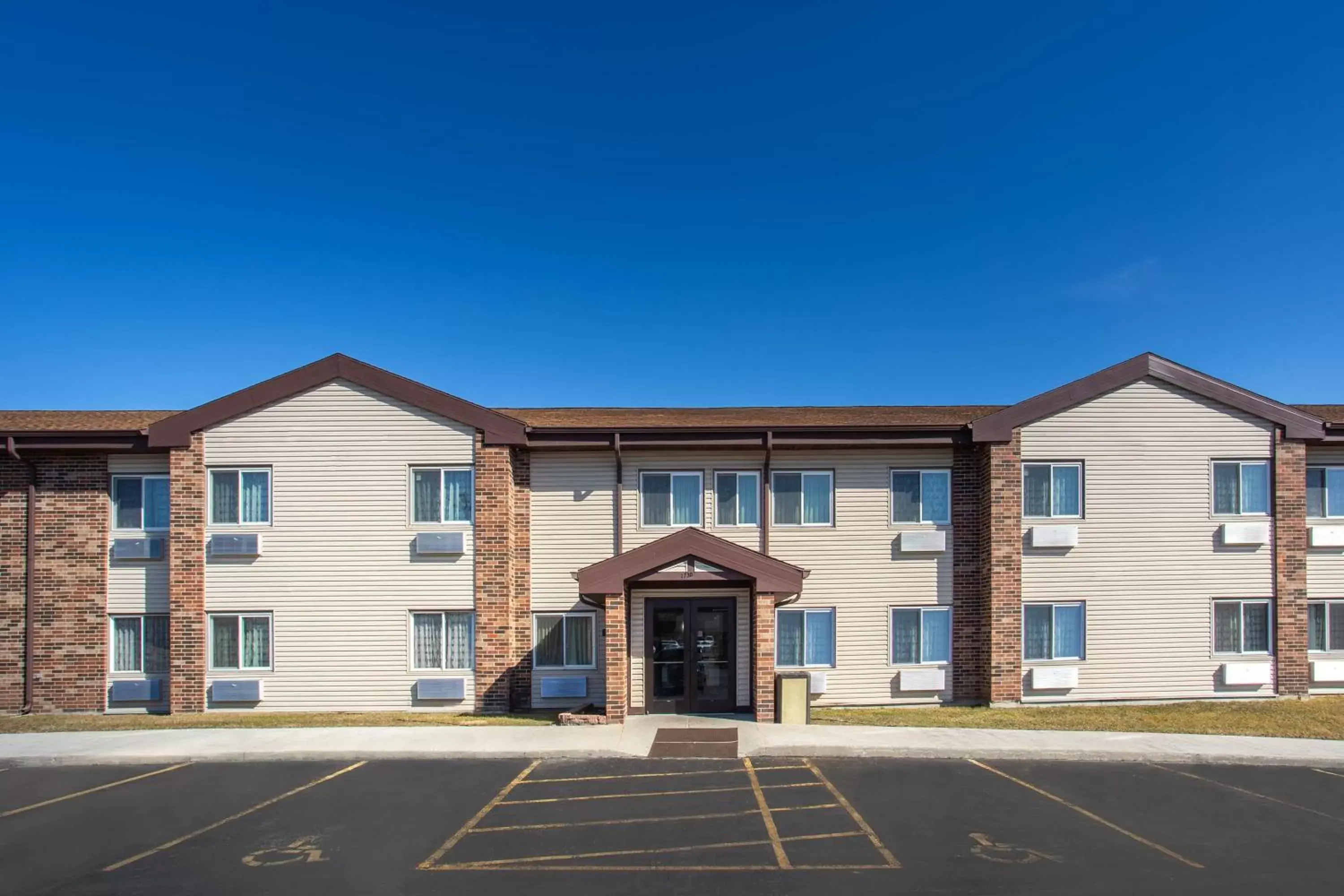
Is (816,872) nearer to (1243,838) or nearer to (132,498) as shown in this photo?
(1243,838)

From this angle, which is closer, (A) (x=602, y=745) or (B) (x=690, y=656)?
(A) (x=602, y=745)

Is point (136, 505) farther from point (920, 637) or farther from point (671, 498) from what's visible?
point (920, 637)

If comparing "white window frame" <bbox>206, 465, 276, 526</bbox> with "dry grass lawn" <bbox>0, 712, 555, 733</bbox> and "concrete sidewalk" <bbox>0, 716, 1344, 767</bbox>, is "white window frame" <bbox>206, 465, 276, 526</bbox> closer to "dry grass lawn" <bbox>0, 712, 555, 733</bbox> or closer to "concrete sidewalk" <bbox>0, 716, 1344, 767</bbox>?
"dry grass lawn" <bbox>0, 712, 555, 733</bbox>

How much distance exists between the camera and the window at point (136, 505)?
15547 millimetres

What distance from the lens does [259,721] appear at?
14109 millimetres

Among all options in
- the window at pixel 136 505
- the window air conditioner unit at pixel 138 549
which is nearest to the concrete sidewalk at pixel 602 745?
the window air conditioner unit at pixel 138 549

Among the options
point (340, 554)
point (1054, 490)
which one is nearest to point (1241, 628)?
point (1054, 490)

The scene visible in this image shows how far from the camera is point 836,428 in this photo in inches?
607

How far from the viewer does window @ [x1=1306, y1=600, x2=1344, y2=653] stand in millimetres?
16141

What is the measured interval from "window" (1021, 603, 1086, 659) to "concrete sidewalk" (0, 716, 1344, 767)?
2691 mm

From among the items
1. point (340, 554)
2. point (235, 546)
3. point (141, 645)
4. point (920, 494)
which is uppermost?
point (920, 494)

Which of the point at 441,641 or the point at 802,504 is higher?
the point at 802,504

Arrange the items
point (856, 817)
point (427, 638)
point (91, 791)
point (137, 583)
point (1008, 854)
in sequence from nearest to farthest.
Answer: point (1008, 854)
point (856, 817)
point (91, 791)
point (427, 638)
point (137, 583)

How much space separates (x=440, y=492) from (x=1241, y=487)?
15642mm
